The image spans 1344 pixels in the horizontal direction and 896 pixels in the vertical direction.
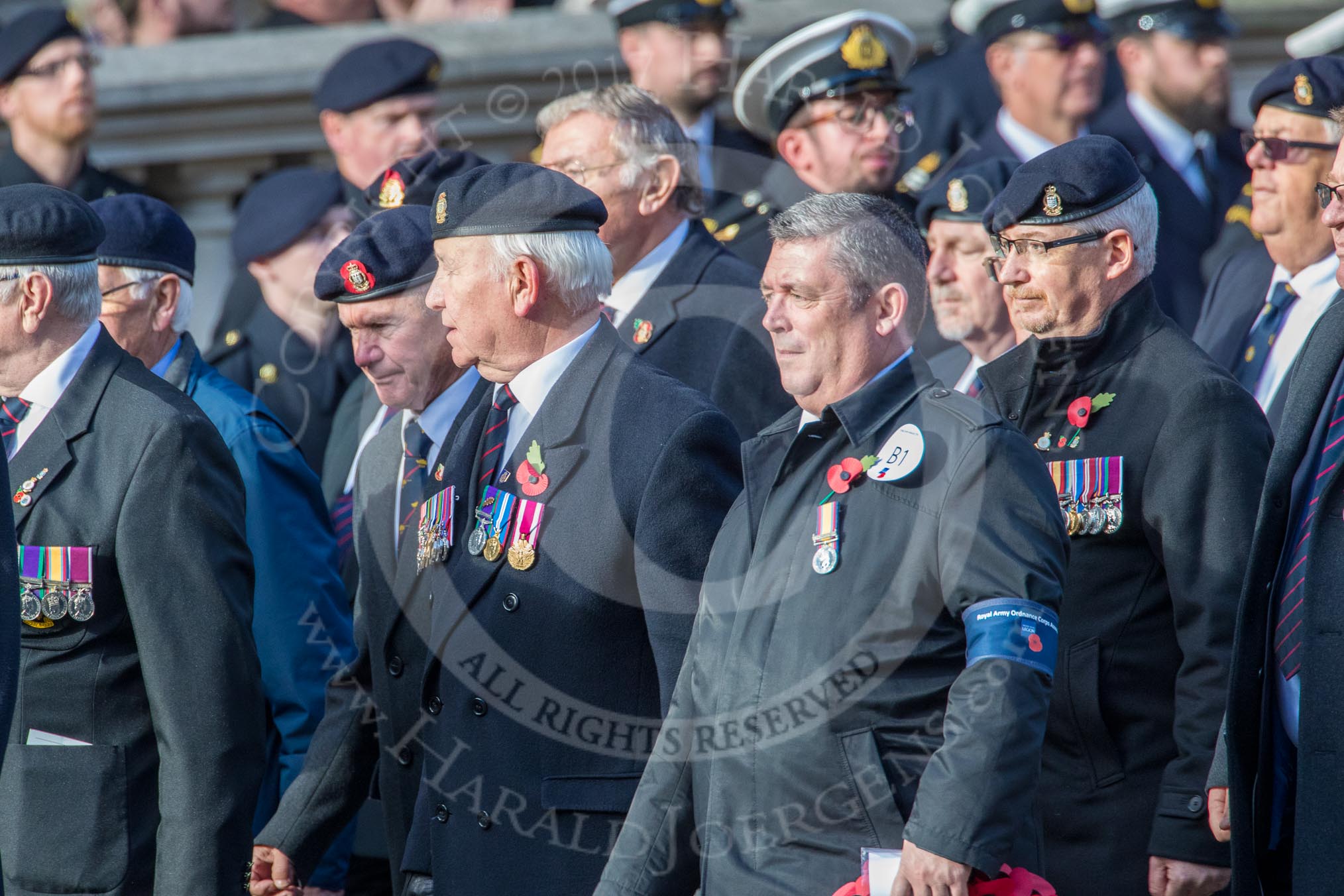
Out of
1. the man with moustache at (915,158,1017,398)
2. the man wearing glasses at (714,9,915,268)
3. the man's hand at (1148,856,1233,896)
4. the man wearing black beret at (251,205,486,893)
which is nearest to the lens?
the man's hand at (1148,856,1233,896)

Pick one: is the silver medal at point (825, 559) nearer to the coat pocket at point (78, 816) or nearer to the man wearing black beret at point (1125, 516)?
the man wearing black beret at point (1125, 516)

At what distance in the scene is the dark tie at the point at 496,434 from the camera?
161 inches

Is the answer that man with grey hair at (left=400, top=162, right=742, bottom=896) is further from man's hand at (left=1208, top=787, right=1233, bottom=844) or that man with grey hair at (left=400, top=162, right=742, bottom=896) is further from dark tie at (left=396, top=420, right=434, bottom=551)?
man's hand at (left=1208, top=787, right=1233, bottom=844)

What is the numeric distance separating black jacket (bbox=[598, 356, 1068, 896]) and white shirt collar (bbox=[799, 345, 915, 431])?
0.09 ft

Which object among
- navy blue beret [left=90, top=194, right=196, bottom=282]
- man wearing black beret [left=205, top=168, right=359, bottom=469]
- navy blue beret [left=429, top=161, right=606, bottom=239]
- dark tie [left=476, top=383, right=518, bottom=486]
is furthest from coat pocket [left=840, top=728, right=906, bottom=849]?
man wearing black beret [left=205, top=168, right=359, bottom=469]

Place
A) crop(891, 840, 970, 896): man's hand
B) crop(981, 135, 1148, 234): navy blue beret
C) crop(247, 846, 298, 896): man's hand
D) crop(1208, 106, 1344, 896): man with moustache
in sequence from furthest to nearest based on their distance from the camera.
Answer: crop(247, 846, 298, 896): man's hand < crop(981, 135, 1148, 234): navy blue beret < crop(1208, 106, 1344, 896): man with moustache < crop(891, 840, 970, 896): man's hand

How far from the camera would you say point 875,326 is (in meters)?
3.64

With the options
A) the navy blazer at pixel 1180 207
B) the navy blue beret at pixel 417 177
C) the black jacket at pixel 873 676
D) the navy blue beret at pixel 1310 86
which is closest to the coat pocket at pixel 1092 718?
the black jacket at pixel 873 676

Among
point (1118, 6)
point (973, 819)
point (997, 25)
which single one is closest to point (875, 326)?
point (973, 819)

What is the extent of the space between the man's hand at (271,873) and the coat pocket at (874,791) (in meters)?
1.71

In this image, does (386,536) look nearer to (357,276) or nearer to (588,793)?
(357,276)

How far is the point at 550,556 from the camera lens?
388cm

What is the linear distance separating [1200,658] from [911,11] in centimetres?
550

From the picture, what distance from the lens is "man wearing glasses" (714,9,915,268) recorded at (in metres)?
5.92
